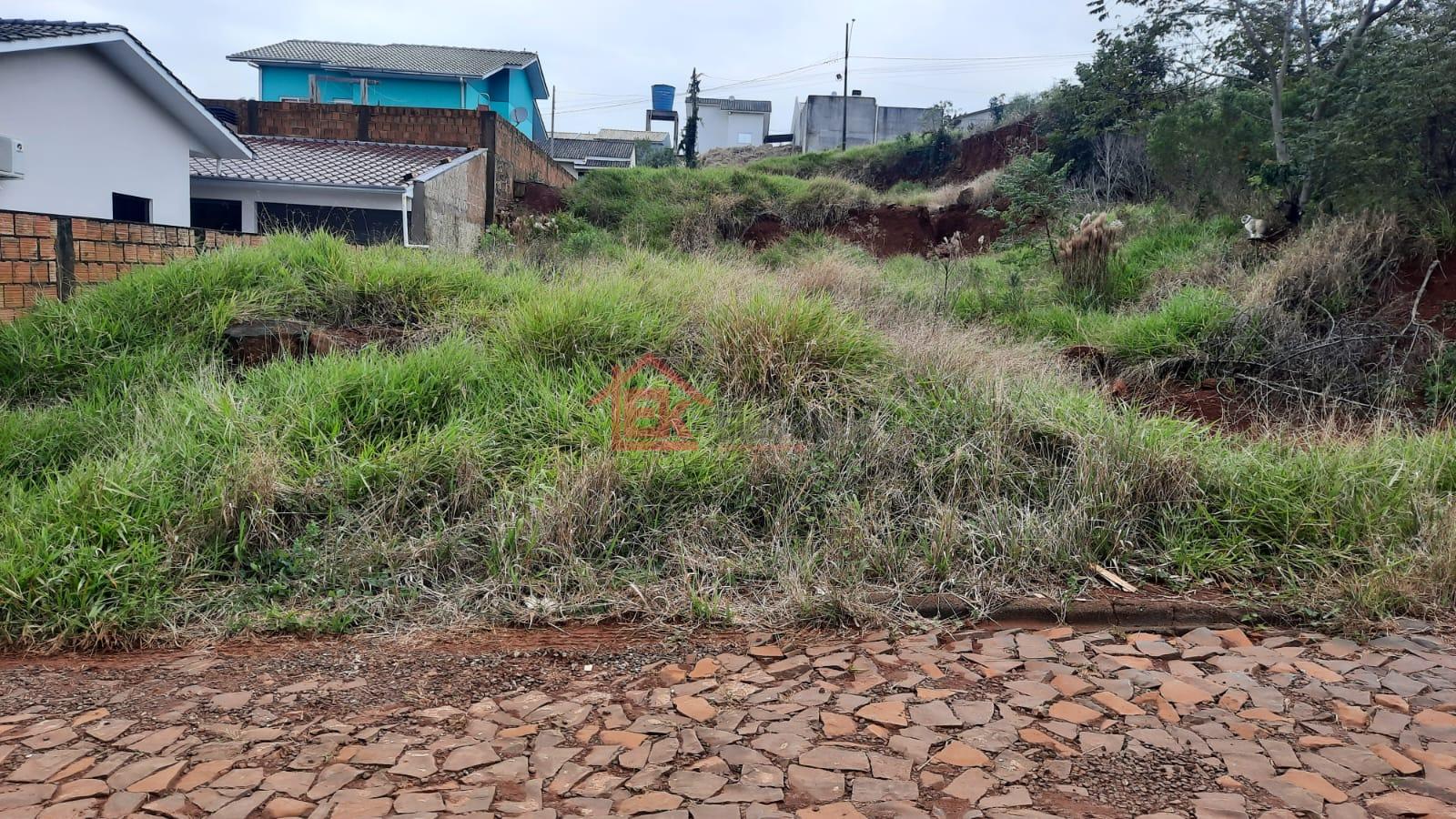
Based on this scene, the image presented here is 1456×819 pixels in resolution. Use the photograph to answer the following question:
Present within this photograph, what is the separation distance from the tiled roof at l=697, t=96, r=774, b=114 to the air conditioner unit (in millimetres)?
38440

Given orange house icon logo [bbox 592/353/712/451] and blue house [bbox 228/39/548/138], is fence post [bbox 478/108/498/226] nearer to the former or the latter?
blue house [bbox 228/39/548/138]

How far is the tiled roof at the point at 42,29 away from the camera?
10391 mm

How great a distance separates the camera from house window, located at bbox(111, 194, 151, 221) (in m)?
12.6

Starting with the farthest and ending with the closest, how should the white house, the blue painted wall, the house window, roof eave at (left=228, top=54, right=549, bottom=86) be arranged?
the blue painted wall, roof eave at (left=228, top=54, right=549, bottom=86), the house window, the white house

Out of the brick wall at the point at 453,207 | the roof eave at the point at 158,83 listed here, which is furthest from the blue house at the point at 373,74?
the roof eave at the point at 158,83

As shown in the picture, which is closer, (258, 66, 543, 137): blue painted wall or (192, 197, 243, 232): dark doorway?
(192, 197, 243, 232): dark doorway

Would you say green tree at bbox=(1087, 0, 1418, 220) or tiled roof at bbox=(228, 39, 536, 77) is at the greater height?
tiled roof at bbox=(228, 39, 536, 77)

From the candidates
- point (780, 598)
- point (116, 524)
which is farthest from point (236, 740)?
point (780, 598)

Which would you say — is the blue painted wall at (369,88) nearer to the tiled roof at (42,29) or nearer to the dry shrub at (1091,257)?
the tiled roof at (42,29)

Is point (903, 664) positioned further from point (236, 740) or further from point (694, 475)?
point (236, 740)

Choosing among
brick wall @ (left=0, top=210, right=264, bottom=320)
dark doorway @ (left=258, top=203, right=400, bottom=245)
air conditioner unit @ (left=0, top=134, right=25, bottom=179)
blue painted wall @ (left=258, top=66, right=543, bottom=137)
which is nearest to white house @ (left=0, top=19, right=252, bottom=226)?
air conditioner unit @ (left=0, top=134, right=25, bottom=179)

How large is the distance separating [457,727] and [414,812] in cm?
48

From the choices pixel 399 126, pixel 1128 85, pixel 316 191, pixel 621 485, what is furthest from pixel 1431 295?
pixel 399 126

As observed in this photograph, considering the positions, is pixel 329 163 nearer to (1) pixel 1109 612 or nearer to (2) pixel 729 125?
(1) pixel 1109 612
